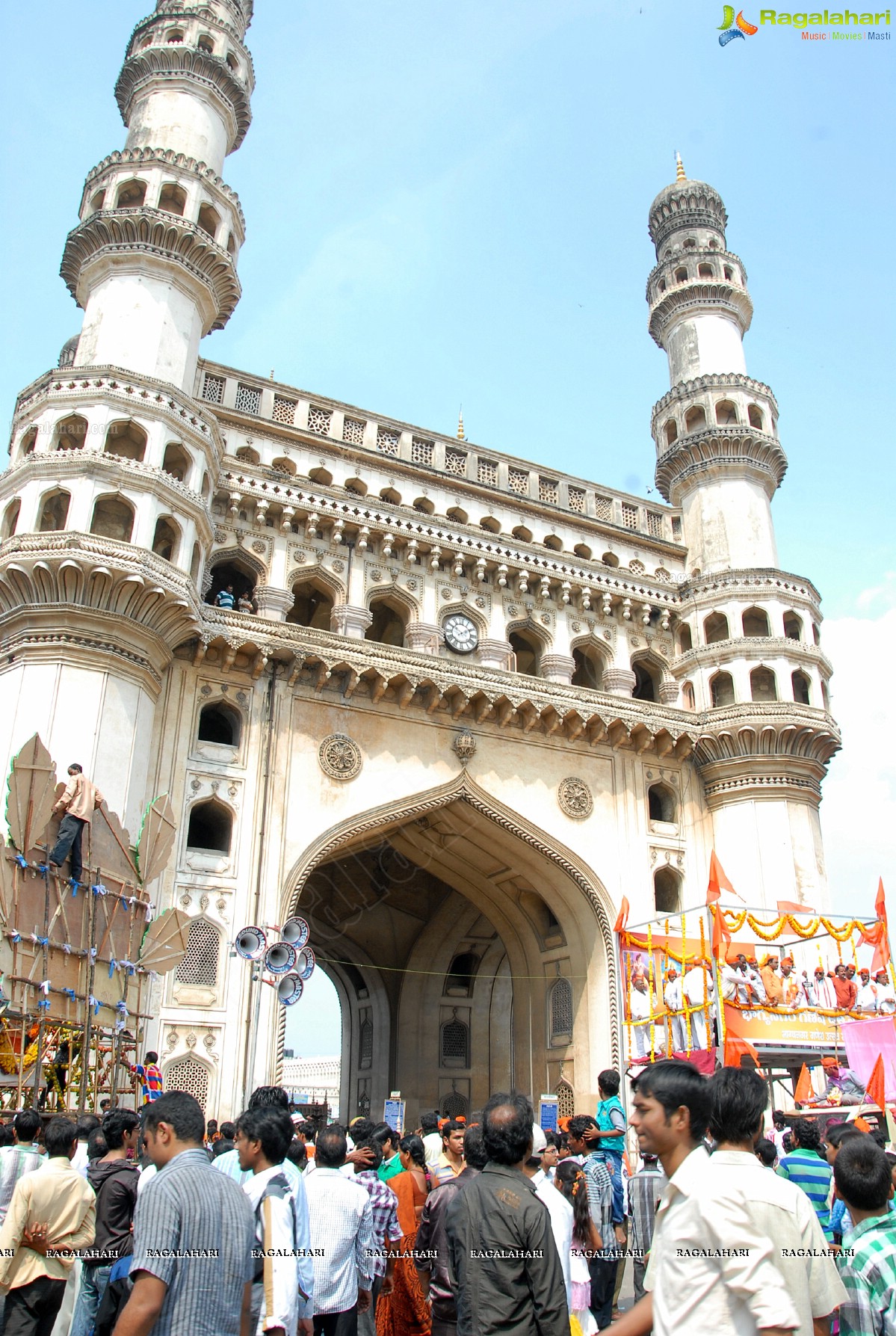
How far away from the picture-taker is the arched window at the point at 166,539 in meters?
17.7

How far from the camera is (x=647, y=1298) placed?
3.03 m

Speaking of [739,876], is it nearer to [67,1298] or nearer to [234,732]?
[234,732]

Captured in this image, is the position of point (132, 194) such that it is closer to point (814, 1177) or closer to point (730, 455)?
point (730, 455)

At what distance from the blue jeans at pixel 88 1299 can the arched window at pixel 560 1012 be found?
16.4m

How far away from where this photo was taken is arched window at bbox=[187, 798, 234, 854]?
57.9 ft

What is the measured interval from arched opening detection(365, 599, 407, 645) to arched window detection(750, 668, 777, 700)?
7.52 metres

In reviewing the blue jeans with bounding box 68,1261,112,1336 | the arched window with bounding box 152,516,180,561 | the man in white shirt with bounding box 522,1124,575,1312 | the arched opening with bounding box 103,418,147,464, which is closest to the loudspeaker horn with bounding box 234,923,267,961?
the arched window with bounding box 152,516,180,561

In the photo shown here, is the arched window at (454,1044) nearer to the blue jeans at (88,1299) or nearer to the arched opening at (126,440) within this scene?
the arched opening at (126,440)

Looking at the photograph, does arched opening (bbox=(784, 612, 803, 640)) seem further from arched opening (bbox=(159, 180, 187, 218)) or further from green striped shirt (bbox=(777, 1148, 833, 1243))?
green striped shirt (bbox=(777, 1148, 833, 1243))

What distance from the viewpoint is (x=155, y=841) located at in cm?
1468

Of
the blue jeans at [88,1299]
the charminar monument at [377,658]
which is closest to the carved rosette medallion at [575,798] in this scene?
the charminar monument at [377,658]

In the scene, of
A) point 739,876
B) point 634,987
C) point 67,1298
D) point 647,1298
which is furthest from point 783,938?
point 647,1298

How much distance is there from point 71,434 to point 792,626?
15.3 meters

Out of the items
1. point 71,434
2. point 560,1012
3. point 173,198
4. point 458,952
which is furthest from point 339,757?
point 173,198
